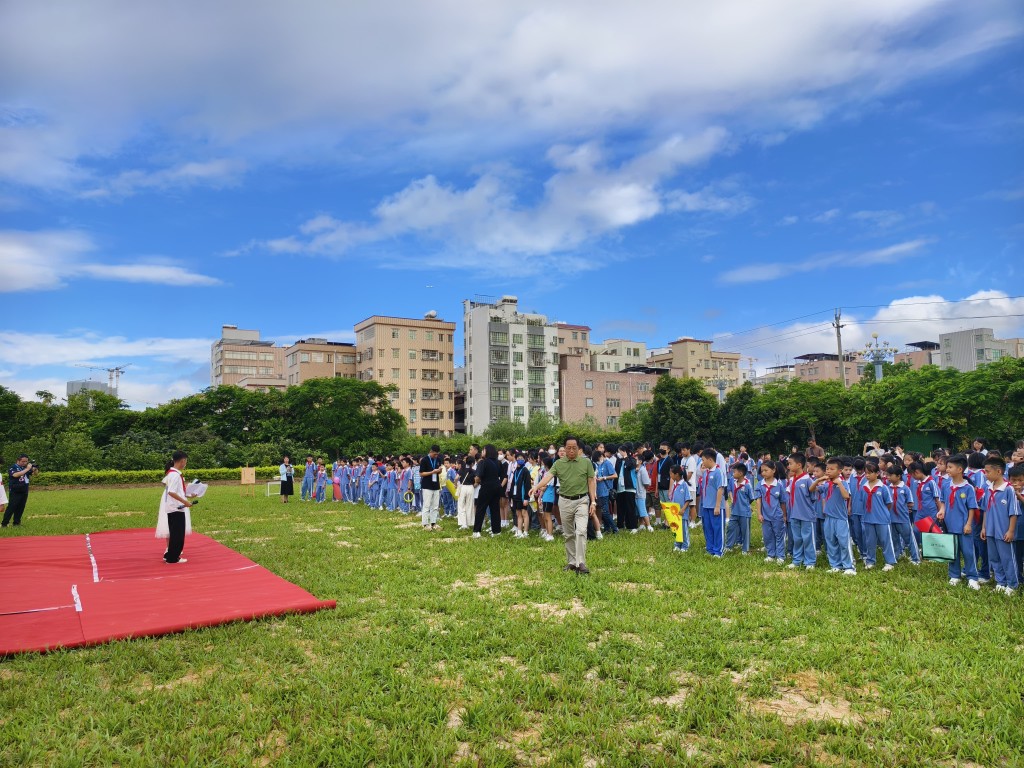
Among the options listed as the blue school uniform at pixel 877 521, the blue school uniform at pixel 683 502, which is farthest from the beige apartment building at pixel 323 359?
the blue school uniform at pixel 877 521

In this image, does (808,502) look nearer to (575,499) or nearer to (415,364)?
(575,499)

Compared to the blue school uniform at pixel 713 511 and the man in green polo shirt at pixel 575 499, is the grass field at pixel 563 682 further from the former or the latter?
the blue school uniform at pixel 713 511

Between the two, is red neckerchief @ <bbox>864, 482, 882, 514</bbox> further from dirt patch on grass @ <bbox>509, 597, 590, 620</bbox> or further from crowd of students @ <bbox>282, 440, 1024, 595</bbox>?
dirt patch on grass @ <bbox>509, 597, 590, 620</bbox>

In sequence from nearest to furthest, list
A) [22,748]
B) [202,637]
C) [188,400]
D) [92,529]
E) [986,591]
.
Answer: [22,748] < [202,637] < [986,591] < [92,529] < [188,400]

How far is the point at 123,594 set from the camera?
8.55 metres

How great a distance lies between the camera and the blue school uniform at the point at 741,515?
1123cm

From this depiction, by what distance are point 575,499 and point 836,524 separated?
3.72 metres

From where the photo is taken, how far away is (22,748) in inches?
169

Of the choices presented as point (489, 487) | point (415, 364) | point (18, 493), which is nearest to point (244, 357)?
point (415, 364)

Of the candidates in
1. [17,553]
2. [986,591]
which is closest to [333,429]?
[17,553]

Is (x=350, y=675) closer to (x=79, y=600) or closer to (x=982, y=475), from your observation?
(x=79, y=600)

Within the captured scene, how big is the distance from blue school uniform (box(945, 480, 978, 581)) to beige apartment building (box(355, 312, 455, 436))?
214 feet

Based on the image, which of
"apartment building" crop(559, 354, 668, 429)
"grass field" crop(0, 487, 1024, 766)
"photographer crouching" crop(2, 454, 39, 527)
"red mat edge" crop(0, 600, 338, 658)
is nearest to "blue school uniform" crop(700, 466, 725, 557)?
"grass field" crop(0, 487, 1024, 766)

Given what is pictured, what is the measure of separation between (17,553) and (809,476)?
1374 cm
